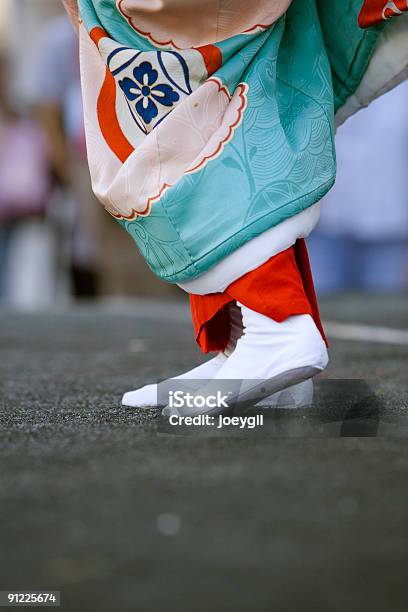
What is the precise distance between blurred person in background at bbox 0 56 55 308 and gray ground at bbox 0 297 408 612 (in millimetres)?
3440

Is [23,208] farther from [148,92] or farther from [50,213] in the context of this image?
[148,92]

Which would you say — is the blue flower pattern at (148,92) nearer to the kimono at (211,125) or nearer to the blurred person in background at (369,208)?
the kimono at (211,125)

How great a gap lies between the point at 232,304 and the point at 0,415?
321 mm

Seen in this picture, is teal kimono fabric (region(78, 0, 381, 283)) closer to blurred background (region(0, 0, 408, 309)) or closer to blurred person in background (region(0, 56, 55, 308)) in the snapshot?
blurred background (region(0, 0, 408, 309))

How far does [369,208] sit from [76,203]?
1.23m

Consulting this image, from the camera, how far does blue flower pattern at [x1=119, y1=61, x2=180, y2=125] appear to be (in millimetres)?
1438

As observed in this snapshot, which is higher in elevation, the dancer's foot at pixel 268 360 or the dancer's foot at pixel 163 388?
the dancer's foot at pixel 268 360

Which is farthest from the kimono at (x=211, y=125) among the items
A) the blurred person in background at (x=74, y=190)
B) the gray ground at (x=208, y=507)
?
the blurred person in background at (x=74, y=190)

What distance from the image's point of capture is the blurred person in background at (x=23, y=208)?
16.3 ft

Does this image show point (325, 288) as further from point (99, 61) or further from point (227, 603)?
point (227, 603)

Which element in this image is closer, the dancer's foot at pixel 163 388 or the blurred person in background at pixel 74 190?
the dancer's foot at pixel 163 388

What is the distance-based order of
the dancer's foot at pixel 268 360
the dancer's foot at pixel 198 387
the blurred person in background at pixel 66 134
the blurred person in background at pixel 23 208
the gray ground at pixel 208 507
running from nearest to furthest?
the gray ground at pixel 208 507 < the dancer's foot at pixel 268 360 < the dancer's foot at pixel 198 387 < the blurred person in background at pixel 66 134 < the blurred person in background at pixel 23 208

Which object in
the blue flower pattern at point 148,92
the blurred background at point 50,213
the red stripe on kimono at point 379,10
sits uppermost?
the red stripe on kimono at point 379,10

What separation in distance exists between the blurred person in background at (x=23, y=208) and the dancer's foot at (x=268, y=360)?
3598 mm
